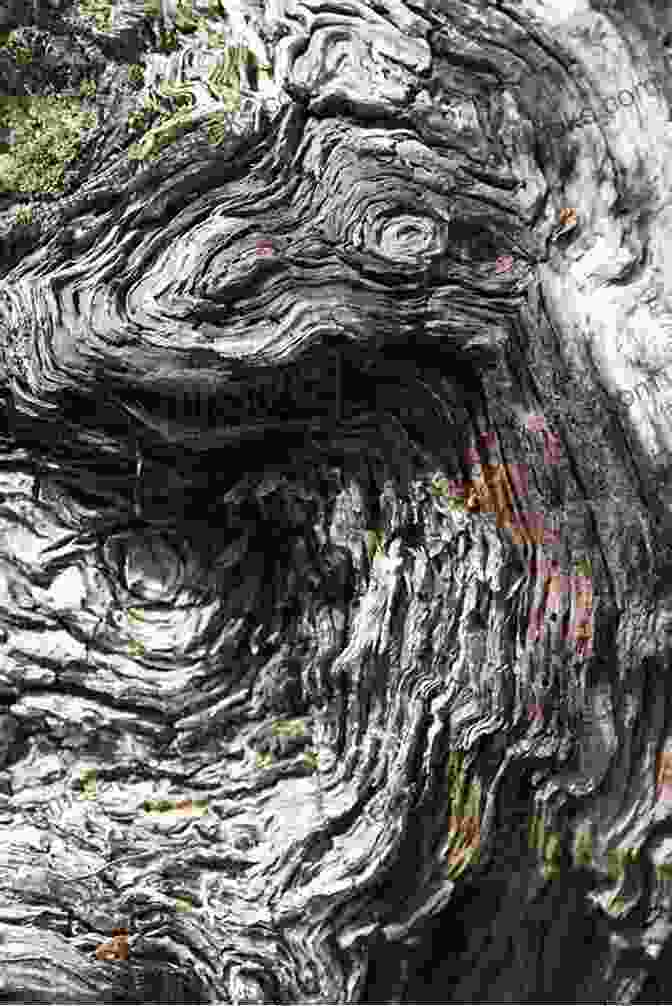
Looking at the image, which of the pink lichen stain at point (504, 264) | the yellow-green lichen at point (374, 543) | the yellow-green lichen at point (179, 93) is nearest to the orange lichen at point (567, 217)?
the pink lichen stain at point (504, 264)

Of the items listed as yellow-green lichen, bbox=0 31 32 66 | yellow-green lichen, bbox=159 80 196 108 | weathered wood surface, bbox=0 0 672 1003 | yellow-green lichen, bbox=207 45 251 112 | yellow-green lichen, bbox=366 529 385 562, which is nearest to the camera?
weathered wood surface, bbox=0 0 672 1003

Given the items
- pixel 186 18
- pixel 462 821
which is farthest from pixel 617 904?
pixel 186 18

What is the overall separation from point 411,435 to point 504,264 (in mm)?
1041

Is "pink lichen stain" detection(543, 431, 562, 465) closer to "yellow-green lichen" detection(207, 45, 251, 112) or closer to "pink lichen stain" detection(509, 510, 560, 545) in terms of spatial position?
"pink lichen stain" detection(509, 510, 560, 545)

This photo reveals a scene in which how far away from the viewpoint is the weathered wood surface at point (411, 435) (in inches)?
215

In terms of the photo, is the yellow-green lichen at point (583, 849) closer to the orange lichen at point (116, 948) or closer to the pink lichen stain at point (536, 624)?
the pink lichen stain at point (536, 624)

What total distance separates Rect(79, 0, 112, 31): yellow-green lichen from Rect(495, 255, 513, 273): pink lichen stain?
281cm

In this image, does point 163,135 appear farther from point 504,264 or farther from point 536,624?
point 536,624

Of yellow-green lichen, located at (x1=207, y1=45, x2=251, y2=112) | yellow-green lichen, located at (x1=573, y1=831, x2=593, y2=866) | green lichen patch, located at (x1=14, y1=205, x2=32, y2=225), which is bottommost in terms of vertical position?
yellow-green lichen, located at (x1=573, y1=831, x2=593, y2=866)

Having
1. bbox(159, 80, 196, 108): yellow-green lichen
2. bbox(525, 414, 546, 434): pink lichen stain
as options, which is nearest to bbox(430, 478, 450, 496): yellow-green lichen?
bbox(525, 414, 546, 434): pink lichen stain

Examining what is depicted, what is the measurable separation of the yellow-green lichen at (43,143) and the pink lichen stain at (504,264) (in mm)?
2572

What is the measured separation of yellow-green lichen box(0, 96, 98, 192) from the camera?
6.15 metres

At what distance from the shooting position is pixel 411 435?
5824 millimetres

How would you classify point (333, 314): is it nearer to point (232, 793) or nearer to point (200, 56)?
point (200, 56)
